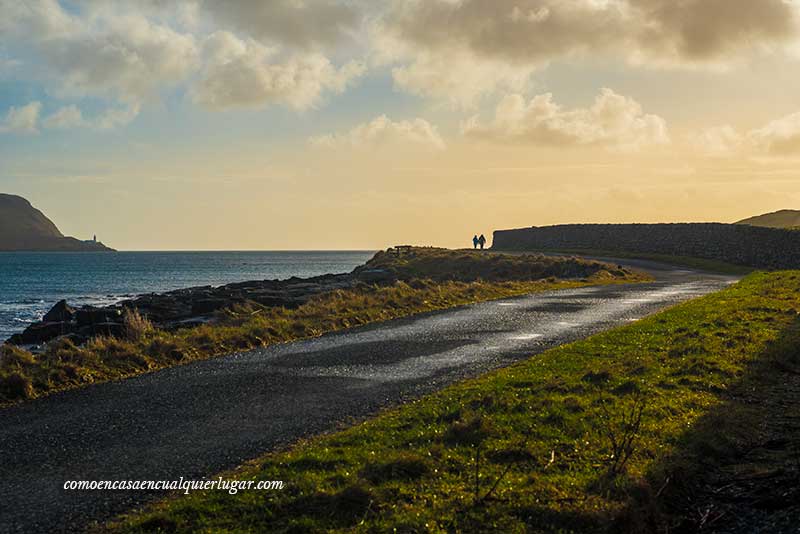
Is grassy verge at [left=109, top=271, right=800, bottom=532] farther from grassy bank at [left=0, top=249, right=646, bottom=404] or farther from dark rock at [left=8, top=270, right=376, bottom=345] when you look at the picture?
dark rock at [left=8, top=270, right=376, bottom=345]

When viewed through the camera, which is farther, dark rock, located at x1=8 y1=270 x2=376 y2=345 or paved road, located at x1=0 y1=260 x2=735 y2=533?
dark rock, located at x1=8 y1=270 x2=376 y2=345

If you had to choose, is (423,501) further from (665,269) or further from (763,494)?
(665,269)

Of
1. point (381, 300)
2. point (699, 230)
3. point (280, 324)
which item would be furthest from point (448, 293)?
point (699, 230)


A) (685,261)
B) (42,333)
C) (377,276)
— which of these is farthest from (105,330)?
(685,261)

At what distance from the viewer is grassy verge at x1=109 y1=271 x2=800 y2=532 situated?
286 inches

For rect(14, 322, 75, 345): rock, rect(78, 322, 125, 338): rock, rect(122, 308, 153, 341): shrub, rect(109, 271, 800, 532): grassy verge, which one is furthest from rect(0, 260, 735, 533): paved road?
rect(14, 322, 75, 345): rock

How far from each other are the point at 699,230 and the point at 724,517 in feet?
190

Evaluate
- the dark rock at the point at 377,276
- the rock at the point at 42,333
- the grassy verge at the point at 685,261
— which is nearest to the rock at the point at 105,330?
the rock at the point at 42,333

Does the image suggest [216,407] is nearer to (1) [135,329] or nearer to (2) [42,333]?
(1) [135,329]

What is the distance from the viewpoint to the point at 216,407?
12.0 meters

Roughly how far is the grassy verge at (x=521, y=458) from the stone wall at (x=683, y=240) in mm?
38692

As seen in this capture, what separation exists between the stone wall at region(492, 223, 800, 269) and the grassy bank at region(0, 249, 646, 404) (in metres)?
12.5

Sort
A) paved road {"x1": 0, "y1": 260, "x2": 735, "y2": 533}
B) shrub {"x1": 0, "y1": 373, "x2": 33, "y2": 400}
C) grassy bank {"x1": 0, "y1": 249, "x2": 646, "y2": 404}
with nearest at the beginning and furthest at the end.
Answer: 1. paved road {"x1": 0, "y1": 260, "x2": 735, "y2": 533}
2. shrub {"x1": 0, "y1": 373, "x2": 33, "y2": 400}
3. grassy bank {"x1": 0, "y1": 249, "x2": 646, "y2": 404}

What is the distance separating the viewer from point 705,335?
17703 millimetres
